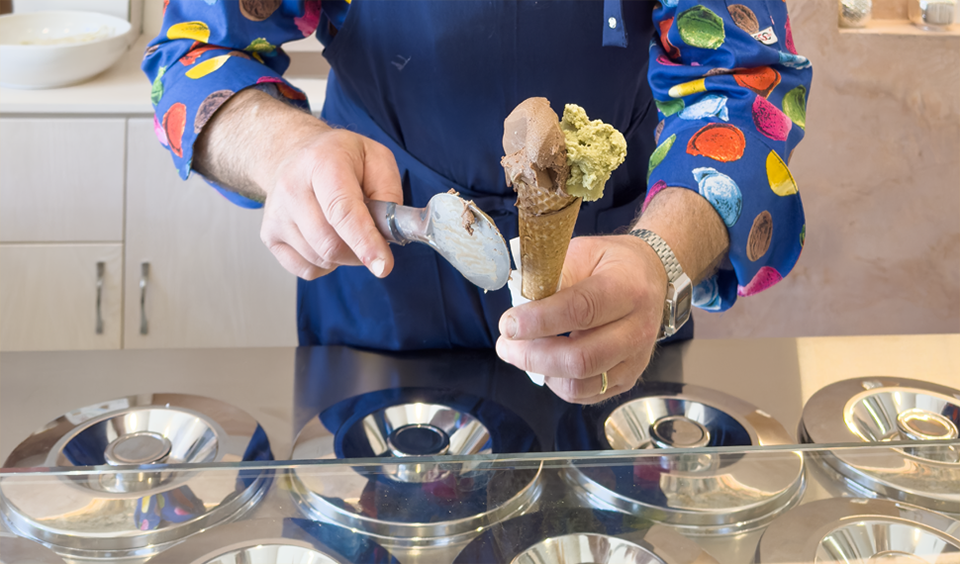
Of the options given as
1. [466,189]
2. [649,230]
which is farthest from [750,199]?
[466,189]

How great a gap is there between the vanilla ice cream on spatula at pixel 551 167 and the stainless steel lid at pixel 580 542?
0.25 m

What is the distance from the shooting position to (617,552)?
2.46ft

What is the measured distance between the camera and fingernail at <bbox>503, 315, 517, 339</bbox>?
0.80 metres

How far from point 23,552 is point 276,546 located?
234 millimetres

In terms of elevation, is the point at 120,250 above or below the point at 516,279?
below

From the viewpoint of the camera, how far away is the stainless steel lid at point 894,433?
788 mm

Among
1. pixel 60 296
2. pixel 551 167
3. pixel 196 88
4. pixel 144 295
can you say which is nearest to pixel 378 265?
pixel 551 167

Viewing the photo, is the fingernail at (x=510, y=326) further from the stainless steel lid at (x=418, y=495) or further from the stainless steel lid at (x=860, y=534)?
the stainless steel lid at (x=860, y=534)

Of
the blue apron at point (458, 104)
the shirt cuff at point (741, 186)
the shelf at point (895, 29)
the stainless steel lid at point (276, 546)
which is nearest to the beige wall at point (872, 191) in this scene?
the shelf at point (895, 29)

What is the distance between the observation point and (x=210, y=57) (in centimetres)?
120

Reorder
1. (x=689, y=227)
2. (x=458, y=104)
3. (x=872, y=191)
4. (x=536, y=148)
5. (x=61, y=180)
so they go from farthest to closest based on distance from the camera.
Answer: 1. (x=872, y=191)
2. (x=61, y=180)
3. (x=458, y=104)
4. (x=689, y=227)
5. (x=536, y=148)

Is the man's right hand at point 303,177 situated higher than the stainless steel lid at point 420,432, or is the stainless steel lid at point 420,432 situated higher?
the man's right hand at point 303,177

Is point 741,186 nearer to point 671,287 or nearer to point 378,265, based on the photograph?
point 671,287

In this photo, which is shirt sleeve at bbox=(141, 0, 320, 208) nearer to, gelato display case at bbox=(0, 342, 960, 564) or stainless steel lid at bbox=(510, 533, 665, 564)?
gelato display case at bbox=(0, 342, 960, 564)
